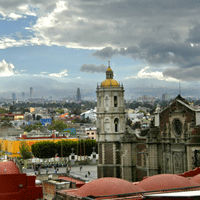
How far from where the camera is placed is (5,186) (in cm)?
2319

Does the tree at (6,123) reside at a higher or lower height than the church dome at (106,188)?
higher

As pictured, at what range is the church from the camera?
1395 inches

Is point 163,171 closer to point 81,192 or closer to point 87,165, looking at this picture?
→ point 81,192

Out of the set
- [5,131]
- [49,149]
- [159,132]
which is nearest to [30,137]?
[49,149]

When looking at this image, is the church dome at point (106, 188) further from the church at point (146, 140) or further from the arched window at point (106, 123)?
the arched window at point (106, 123)

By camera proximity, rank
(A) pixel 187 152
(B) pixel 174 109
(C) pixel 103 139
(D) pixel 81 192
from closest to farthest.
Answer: (D) pixel 81 192
(A) pixel 187 152
(B) pixel 174 109
(C) pixel 103 139

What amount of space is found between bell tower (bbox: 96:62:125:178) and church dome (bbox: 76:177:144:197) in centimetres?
2644

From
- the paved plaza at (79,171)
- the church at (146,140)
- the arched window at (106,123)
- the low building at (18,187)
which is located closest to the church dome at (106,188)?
the low building at (18,187)

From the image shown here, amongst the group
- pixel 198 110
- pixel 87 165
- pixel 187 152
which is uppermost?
pixel 198 110

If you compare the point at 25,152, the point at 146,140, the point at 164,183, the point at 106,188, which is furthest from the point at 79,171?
the point at 106,188

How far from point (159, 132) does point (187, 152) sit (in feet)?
15.8

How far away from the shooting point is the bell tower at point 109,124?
151 ft

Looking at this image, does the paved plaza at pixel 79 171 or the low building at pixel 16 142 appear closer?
the paved plaza at pixel 79 171

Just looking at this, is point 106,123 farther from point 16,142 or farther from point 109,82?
point 16,142
